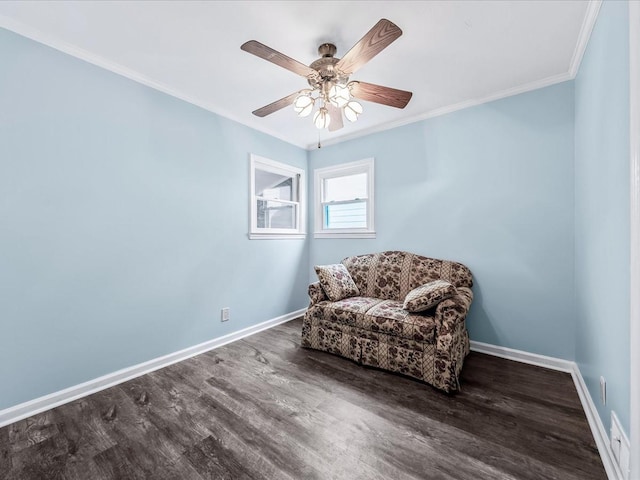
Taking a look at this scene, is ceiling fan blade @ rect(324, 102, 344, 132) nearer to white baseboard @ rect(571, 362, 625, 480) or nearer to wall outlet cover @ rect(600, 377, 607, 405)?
wall outlet cover @ rect(600, 377, 607, 405)

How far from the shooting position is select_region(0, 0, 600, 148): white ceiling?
1.67 meters

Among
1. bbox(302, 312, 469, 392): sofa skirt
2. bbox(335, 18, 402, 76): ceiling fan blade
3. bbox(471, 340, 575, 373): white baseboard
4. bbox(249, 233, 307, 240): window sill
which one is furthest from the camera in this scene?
bbox(249, 233, 307, 240): window sill

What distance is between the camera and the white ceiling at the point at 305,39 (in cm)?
167

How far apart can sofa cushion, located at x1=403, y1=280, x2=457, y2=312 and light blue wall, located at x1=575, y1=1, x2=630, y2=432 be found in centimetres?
86

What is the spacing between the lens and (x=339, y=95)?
1.88 m

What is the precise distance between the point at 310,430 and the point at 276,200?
2.79 m

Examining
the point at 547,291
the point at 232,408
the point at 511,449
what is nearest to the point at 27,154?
the point at 232,408

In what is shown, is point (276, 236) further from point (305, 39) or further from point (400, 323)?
point (305, 39)

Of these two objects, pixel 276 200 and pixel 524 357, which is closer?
pixel 524 357

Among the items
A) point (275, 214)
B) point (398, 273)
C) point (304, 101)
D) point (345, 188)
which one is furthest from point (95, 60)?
point (398, 273)

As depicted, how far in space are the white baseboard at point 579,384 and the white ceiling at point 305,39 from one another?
2478 mm

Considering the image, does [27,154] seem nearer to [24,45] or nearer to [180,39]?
[24,45]

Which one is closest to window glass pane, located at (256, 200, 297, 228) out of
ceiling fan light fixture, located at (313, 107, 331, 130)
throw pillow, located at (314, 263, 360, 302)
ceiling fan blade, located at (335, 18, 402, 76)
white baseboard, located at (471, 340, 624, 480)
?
throw pillow, located at (314, 263, 360, 302)

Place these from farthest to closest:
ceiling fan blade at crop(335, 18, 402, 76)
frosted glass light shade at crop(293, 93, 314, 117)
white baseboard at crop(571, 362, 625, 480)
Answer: frosted glass light shade at crop(293, 93, 314, 117)
ceiling fan blade at crop(335, 18, 402, 76)
white baseboard at crop(571, 362, 625, 480)
